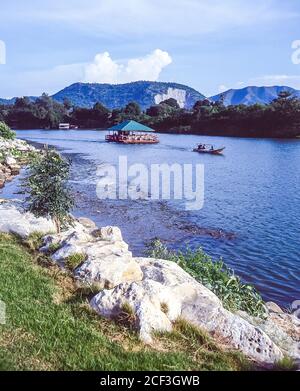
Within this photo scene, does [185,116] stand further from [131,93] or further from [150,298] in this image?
[150,298]

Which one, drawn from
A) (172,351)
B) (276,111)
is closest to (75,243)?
(172,351)

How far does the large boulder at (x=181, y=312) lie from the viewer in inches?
227

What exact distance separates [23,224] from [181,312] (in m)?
5.13

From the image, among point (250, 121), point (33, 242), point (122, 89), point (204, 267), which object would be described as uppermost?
point (122, 89)

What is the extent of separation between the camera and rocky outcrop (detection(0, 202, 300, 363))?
584cm

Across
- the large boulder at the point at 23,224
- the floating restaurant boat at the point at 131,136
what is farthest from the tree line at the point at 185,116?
the large boulder at the point at 23,224

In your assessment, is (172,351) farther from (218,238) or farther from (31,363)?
(218,238)

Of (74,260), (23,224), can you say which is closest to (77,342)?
(74,260)

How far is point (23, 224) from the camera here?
10.1 meters

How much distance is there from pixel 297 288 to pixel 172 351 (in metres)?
8.25

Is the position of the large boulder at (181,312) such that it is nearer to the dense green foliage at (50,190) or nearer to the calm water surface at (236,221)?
the dense green foliage at (50,190)

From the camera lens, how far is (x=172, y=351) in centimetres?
537

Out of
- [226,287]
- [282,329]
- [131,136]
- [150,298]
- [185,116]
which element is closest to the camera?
[150,298]

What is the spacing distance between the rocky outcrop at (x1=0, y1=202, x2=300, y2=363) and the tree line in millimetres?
70325
